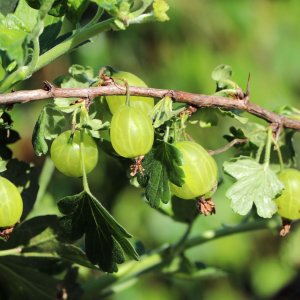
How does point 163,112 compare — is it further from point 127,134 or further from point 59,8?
point 59,8

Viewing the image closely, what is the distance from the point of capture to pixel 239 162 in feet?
4.29

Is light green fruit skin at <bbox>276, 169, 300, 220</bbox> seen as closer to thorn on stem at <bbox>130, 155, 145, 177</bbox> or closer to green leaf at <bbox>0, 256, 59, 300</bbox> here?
thorn on stem at <bbox>130, 155, 145, 177</bbox>

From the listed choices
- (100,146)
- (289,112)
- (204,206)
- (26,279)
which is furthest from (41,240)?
(289,112)

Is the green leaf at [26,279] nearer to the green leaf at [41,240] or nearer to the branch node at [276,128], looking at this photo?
the green leaf at [41,240]

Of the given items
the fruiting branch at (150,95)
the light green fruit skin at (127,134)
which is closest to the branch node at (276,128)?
the fruiting branch at (150,95)

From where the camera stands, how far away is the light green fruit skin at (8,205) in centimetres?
115

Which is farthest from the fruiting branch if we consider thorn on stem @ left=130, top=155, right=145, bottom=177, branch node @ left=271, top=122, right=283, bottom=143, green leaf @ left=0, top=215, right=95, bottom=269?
green leaf @ left=0, top=215, right=95, bottom=269

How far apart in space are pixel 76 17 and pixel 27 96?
6.3 inches

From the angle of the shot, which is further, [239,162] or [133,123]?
[239,162]

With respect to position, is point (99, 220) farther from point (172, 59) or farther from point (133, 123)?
point (172, 59)

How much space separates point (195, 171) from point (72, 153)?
200 mm

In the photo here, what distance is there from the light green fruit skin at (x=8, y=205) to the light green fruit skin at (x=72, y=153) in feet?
0.30

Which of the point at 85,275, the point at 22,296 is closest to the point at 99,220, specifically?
the point at 22,296

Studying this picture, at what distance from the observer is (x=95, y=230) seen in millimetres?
1268
